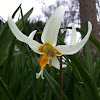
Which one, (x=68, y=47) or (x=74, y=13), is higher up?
(x=74, y=13)

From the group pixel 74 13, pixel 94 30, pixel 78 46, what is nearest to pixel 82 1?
pixel 94 30

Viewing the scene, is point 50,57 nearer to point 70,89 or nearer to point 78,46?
point 78,46

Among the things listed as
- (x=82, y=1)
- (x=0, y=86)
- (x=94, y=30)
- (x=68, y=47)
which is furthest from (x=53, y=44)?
(x=82, y=1)

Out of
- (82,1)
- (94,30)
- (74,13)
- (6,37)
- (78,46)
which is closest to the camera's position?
(78,46)

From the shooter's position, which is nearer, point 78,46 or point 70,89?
point 78,46

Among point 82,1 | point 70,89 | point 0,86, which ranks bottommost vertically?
point 70,89

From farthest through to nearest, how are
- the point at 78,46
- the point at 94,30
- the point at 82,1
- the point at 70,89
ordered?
the point at 82,1, the point at 94,30, the point at 70,89, the point at 78,46
